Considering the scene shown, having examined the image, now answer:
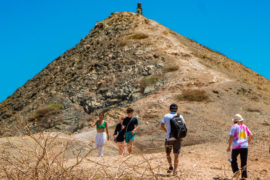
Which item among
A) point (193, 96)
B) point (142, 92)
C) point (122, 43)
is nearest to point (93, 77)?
point (122, 43)

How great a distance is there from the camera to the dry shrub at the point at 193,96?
2547cm

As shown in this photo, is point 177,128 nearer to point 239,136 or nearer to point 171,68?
point 239,136

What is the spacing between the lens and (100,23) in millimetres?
46000

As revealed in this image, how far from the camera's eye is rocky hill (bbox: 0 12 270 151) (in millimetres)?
22906

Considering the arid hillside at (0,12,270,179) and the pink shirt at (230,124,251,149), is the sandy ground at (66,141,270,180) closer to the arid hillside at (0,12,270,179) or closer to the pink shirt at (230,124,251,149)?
the arid hillside at (0,12,270,179)

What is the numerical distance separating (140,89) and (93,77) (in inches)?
265

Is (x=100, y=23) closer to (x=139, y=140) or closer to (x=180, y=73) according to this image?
(x=180, y=73)

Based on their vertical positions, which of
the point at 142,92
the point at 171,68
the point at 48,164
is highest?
Answer: the point at 171,68

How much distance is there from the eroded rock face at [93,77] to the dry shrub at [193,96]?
124 inches

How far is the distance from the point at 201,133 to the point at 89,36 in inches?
1109

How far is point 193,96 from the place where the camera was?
25609mm

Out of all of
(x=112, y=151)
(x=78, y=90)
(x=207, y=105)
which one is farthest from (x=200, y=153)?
(x=78, y=90)

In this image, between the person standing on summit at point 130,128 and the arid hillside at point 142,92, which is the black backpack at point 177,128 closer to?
the person standing on summit at point 130,128

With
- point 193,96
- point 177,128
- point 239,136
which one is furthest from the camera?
point 193,96
